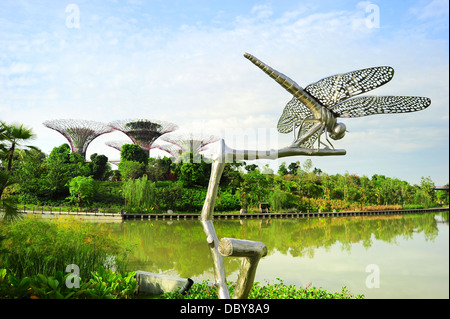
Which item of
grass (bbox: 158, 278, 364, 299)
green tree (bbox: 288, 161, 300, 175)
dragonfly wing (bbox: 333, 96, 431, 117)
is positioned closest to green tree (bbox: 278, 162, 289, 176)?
green tree (bbox: 288, 161, 300, 175)

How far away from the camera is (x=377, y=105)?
11.4ft

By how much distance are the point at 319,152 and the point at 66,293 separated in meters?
3.29

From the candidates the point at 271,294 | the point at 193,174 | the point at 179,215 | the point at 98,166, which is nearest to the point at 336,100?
the point at 271,294

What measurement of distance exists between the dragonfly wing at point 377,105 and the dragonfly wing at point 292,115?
45cm

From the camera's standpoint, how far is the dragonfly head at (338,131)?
3.42m

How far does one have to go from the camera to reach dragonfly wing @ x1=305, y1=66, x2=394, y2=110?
3.39m

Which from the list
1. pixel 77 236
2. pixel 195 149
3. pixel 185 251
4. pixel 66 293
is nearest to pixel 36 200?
pixel 195 149

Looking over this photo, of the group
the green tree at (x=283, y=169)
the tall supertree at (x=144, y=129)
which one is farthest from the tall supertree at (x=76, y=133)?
the green tree at (x=283, y=169)

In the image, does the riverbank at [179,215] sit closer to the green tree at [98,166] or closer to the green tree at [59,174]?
the green tree at [59,174]

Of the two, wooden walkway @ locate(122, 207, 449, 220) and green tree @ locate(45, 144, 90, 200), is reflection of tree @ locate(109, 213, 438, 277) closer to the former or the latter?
wooden walkway @ locate(122, 207, 449, 220)

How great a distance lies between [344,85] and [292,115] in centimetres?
75

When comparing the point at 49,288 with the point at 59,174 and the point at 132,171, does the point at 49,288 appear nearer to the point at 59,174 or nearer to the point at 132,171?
the point at 59,174
